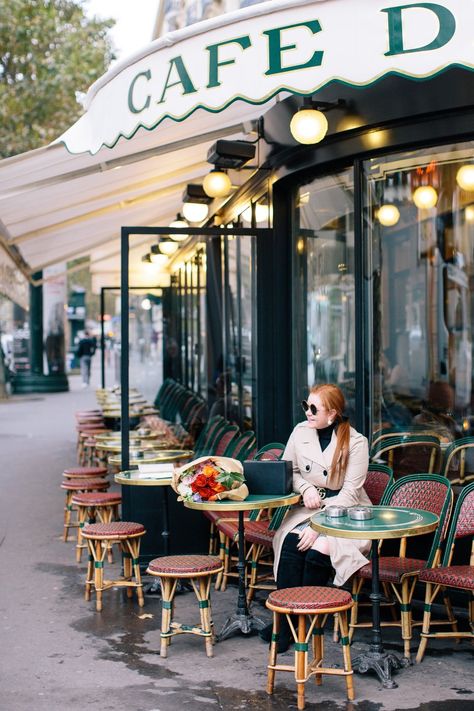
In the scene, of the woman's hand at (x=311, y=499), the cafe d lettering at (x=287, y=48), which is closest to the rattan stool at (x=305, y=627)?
the woman's hand at (x=311, y=499)

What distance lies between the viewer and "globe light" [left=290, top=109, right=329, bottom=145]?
245 inches

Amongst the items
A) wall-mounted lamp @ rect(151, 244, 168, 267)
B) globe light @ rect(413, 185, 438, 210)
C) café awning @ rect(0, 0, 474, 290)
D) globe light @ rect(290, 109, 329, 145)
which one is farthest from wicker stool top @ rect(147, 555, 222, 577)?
globe light @ rect(413, 185, 438, 210)

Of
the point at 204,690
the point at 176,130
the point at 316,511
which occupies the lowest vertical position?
the point at 204,690

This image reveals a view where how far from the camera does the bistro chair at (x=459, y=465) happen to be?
21.6 ft

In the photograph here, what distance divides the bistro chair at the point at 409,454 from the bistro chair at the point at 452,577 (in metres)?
1.12

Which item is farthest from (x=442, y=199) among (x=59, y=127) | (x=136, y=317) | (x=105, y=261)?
(x=59, y=127)

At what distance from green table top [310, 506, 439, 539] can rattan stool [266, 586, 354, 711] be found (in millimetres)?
295

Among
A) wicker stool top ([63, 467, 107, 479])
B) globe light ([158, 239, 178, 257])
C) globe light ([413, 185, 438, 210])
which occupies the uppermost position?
globe light ([413, 185, 438, 210])

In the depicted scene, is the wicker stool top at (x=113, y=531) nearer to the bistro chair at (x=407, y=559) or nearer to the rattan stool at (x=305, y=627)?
the bistro chair at (x=407, y=559)

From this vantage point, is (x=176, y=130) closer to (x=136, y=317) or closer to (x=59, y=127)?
(x=136, y=317)

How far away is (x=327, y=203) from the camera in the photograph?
721 cm

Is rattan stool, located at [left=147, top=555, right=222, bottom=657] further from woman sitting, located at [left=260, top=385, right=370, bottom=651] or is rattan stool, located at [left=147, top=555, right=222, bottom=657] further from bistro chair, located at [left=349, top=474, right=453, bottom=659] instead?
bistro chair, located at [left=349, top=474, right=453, bottom=659]

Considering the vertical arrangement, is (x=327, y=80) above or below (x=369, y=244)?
above

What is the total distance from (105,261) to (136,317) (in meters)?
5.58
